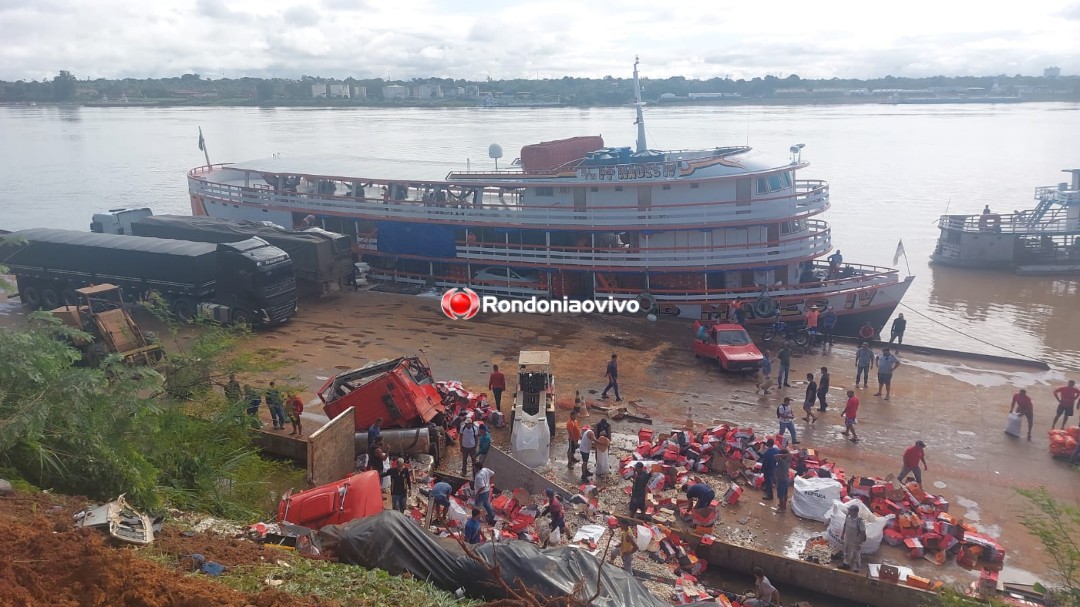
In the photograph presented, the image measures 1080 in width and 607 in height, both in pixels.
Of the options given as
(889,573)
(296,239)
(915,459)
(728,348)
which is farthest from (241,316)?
(889,573)

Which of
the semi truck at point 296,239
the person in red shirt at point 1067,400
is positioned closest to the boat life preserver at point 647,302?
the semi truck at point 296,239

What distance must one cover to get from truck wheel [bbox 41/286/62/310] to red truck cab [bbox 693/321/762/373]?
1775 cm

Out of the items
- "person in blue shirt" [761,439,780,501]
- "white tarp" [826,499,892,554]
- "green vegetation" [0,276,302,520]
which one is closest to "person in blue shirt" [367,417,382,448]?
"green vegetation" [0,276,302,520]

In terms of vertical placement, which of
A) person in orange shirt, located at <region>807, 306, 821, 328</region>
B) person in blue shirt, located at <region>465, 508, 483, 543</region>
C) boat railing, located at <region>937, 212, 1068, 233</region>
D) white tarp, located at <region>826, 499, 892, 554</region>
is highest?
boat railing, located at <region>937, 212, 1068, 233</region>

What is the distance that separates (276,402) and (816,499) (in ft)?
27.9

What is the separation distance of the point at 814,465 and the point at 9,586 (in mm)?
10194

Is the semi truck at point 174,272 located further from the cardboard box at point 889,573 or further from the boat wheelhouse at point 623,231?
the cardboard box at point 889,573

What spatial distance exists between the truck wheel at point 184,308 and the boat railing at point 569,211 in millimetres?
6673

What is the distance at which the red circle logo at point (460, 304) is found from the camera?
21.4 metres

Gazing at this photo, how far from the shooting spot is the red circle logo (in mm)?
21359

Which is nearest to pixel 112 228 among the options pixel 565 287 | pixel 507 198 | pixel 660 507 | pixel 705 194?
pixel 507 198

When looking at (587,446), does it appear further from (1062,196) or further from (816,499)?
(1062,196)

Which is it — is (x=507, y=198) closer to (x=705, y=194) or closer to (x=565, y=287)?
(x=565, y=287)

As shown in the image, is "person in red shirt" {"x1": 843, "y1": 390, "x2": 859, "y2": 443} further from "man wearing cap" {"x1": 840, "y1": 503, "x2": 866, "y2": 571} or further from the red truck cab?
"man wearing cap" {"x1": 840, "y1": 503, "x2": 866, "y2": 571}
